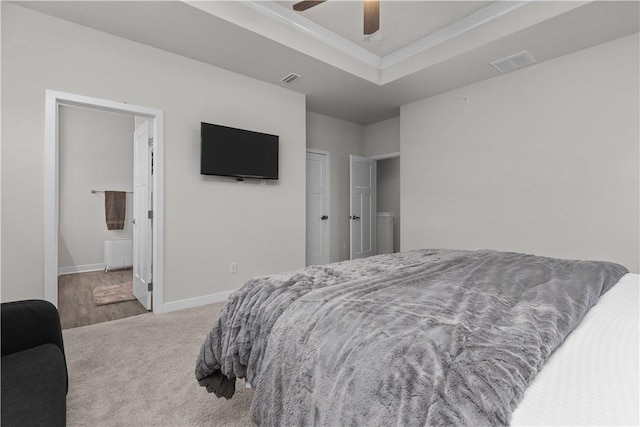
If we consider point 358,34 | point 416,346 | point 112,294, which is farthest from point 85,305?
point 358,34

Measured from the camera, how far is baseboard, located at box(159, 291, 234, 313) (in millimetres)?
3104

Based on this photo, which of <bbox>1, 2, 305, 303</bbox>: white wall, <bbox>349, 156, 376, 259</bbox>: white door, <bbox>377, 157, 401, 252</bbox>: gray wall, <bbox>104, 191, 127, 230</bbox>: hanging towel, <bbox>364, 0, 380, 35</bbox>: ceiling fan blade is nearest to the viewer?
<bbox>364, 0, 380, 35</bbox>: ceiling fan blade

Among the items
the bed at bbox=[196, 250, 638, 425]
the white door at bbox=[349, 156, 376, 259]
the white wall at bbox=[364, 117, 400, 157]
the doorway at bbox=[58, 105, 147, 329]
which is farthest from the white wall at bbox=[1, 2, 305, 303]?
the doorway at bbox=[58, 105, 147, 329]

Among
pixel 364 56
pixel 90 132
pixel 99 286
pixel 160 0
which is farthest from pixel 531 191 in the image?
pixel 90 132

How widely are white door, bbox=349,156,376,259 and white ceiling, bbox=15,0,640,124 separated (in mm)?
1617

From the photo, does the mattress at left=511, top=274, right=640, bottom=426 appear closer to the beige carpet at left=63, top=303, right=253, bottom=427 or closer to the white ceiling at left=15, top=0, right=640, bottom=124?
the beige carpet at left=63, top=303, right=253, bottom=427

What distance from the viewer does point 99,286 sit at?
4.27m

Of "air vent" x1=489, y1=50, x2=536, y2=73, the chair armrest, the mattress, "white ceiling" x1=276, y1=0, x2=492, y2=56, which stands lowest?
the chair armrest

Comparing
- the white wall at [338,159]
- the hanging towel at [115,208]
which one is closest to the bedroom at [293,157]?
the white wall at [338,159]

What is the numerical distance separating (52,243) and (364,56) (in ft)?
12.1

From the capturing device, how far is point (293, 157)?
4.16 meters

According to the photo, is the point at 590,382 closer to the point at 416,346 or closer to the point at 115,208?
the point at 416,346

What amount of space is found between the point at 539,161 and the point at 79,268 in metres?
7.05

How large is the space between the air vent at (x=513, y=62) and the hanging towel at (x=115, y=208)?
243 inches
